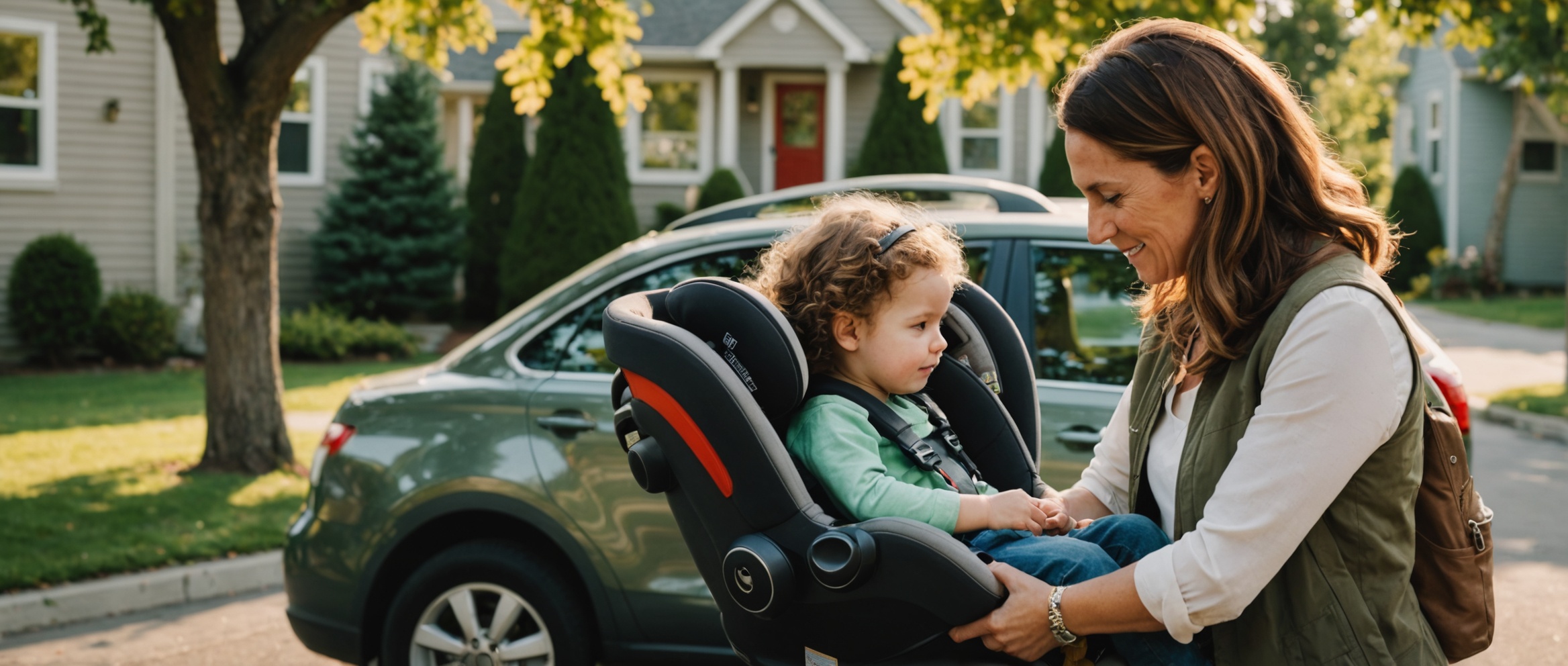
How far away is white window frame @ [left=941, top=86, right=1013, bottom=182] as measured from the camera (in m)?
21.9

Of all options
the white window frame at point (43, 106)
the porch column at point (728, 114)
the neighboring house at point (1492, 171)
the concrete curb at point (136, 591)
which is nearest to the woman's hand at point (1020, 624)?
the concrete curb at point (136, 591)

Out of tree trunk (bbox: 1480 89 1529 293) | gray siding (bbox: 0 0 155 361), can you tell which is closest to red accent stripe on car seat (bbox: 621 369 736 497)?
gray siding (bbox: 0 0 155 361)

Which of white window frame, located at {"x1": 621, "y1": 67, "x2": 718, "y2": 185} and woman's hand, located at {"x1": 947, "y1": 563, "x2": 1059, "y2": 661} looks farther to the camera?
white window frame, located at {"x1": 621, "y1": 67, "x2": 718, "y2": 185}

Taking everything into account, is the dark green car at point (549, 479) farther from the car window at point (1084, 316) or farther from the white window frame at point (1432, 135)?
the white window frame at point (1432, 135)

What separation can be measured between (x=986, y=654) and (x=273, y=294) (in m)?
7.40

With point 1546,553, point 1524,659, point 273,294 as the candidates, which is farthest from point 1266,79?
point 273,294

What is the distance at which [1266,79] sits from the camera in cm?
202

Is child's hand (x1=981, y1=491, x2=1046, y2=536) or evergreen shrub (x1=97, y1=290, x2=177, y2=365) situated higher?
child's hand (x1=981, y1=491, x2=1046, y2=536)

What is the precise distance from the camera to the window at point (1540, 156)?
2734 cm

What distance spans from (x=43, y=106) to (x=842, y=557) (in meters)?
16.2

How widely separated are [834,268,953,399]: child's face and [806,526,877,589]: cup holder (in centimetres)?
47

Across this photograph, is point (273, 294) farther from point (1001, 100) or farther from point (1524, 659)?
point (1001, 100)

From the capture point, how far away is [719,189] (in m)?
19.8

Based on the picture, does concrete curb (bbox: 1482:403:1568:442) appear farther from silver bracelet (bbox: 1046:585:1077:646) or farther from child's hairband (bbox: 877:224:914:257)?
silver bracelet (bbox: 1046:585:1077:646)
